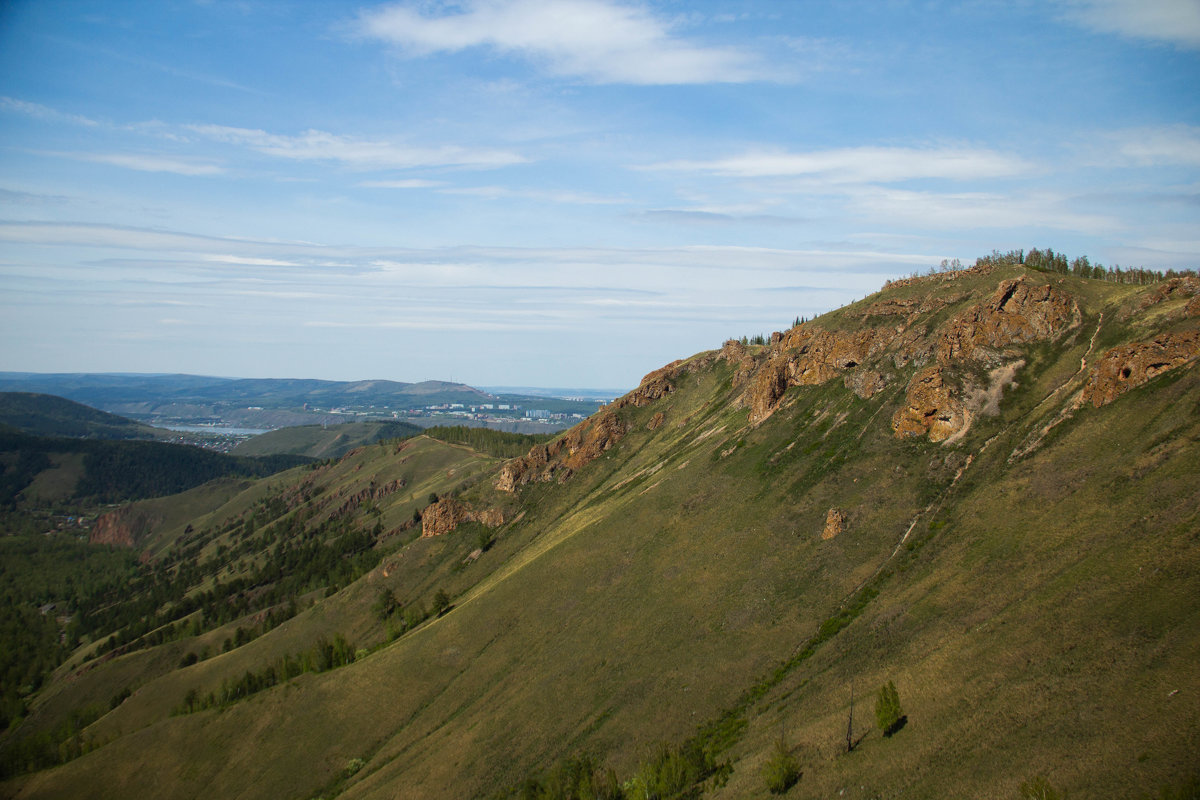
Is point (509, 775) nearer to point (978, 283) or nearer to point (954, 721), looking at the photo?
point (954, 721)

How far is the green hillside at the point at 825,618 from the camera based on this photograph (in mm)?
56781

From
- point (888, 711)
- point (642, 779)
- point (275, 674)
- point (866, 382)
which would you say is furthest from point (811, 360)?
point (275, 674)

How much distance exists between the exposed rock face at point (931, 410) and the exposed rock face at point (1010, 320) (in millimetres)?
7701

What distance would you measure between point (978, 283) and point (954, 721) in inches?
4189

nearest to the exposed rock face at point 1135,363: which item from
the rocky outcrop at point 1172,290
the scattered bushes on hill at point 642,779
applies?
the rocky outcrop at point 1172,290

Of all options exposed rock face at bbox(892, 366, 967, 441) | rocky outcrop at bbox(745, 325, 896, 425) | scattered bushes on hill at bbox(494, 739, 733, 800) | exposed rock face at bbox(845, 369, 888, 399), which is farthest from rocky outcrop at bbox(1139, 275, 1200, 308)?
scattered bushes on hill at bbox(494, 739, 733, 800)

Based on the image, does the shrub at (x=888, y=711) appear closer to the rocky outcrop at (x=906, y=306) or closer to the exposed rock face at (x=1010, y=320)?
the exposed rock face at (x=1010, y=320)

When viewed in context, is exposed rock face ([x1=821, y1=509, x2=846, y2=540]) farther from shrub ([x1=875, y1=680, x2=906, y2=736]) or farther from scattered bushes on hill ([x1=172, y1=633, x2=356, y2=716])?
scattered bushes on hill ([x1=172, y1=633, x2=356, y2=716])

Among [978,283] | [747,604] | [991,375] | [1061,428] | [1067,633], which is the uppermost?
[978,283]

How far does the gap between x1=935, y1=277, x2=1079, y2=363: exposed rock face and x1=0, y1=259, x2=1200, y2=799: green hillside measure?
0.54 meters

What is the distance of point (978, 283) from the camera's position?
13650 centimetres

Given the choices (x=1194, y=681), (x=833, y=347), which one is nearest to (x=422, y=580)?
(x=833, y=347)

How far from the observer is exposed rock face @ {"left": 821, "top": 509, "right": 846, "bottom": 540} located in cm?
10412

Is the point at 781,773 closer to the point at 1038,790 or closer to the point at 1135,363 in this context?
the point at 1038,790
